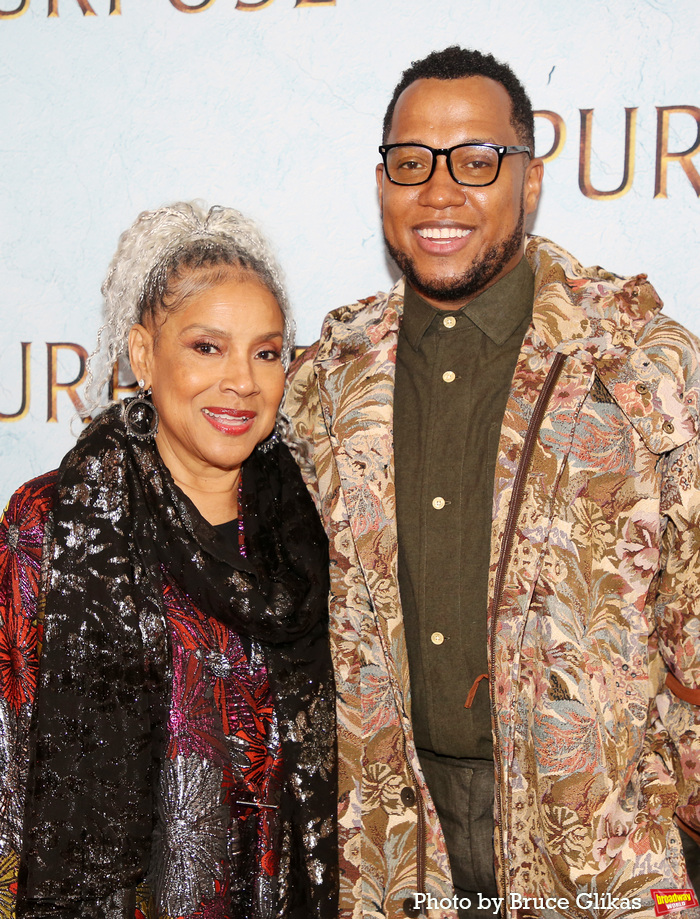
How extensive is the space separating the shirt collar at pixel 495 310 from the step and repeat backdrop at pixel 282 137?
0.54 m

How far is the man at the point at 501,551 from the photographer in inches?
65.7

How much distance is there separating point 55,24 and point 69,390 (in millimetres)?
1026

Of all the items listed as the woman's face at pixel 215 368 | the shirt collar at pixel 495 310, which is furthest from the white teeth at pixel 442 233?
the woman's face at pixel 215 368

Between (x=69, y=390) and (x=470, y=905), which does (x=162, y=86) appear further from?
(x=470, y=905)

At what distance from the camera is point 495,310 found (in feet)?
6.13

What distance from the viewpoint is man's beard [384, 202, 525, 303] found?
6.06 feet

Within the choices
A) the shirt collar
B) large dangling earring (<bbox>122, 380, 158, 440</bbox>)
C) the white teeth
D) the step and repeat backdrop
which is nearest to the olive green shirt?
the shirt collar

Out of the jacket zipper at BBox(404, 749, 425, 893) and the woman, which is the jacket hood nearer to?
the woman

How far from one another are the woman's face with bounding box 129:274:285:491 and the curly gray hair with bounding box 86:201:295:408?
30 mm

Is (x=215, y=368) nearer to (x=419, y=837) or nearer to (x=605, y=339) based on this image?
(x=605, y=339)

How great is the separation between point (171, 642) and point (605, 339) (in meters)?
1.03

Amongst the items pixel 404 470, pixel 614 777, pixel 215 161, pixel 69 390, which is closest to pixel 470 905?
pixel 614 777

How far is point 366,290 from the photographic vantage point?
2.48 metres

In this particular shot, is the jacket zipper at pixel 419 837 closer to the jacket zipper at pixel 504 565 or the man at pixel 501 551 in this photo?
the man at pixel 501 551
